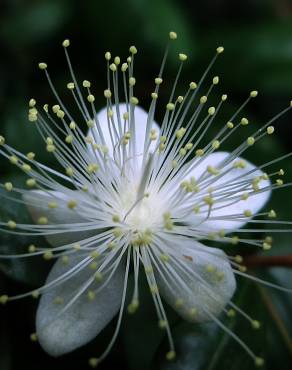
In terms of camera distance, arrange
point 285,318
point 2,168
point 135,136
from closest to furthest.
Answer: point 135,136
point 2,168
point 285,318

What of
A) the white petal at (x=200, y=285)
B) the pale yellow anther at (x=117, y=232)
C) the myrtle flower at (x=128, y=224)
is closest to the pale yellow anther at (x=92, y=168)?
the myrtle flower at (x=128, y=224)

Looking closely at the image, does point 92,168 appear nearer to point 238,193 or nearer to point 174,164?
point 174,164

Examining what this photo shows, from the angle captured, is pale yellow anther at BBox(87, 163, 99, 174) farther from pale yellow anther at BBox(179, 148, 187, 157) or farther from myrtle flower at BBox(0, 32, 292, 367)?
pale yellow anther at BBox(179, 148, 187, 157)

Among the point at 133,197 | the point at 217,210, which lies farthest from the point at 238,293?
the point at 133,197

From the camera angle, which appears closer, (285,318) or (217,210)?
(217,210)

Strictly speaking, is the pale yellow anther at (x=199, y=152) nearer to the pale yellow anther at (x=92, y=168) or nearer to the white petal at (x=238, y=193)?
the white petal at (x=238, y=193)

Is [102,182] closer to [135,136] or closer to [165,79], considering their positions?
[135,136]

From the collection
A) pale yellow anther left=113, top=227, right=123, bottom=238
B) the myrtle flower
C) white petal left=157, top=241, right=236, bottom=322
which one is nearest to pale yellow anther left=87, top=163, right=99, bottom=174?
the myrtle flower

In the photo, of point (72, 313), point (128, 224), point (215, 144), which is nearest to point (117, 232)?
point (128, 224)
